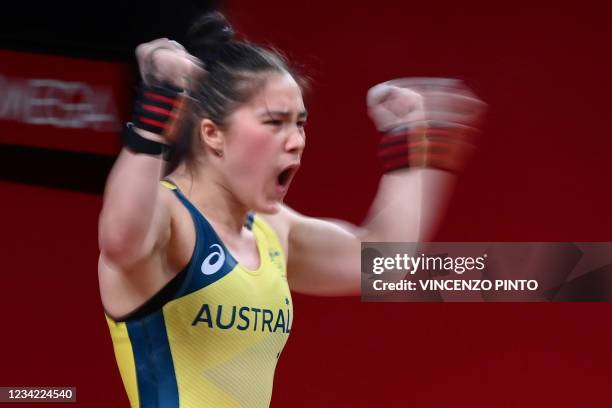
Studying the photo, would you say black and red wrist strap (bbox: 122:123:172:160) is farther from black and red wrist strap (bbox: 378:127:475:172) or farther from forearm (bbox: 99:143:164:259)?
black and red wrist strap (bbox: 378:127:475:172)

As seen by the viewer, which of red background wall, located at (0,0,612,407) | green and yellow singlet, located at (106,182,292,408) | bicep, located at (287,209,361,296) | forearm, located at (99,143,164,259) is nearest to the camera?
forearm, located at (99,143,164,259)

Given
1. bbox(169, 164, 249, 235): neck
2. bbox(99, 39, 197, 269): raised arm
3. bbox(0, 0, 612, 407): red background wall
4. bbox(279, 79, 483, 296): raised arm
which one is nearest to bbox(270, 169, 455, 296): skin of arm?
bbox(279, 79, 483, 296): raised arm

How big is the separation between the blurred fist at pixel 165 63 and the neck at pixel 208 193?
344 mm

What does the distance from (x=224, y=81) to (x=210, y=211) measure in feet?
0.77

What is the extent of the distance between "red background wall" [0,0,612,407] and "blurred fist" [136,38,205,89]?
4.94ft

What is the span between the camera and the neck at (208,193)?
187cm

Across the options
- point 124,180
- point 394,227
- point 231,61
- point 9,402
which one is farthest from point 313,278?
point 9,402

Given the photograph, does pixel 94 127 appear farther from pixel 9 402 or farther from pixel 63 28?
pixel 9 402

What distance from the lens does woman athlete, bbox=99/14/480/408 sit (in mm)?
1534

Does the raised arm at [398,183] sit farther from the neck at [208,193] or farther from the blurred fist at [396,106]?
the neck at [208,193]

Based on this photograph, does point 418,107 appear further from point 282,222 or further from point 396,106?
point 282,222

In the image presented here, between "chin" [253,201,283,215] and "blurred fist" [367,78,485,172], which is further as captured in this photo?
"blurred fist" [367,78,485,172]

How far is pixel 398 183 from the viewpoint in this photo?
2.17 m

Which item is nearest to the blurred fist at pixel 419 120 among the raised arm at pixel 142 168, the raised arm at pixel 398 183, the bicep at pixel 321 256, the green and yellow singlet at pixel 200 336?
the raised arm at pixel 398 183
